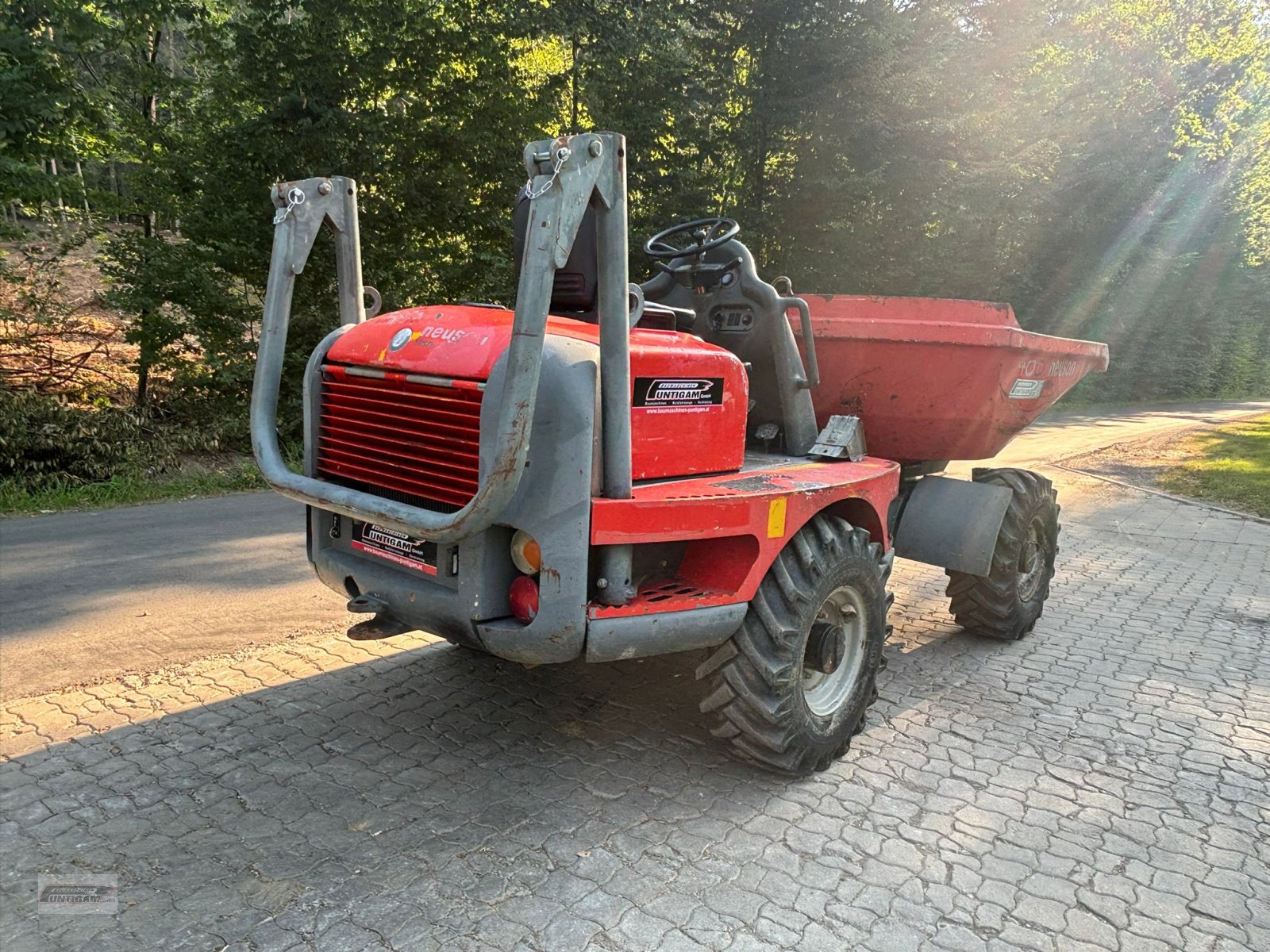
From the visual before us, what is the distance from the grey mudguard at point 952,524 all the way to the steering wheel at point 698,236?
1.84 m

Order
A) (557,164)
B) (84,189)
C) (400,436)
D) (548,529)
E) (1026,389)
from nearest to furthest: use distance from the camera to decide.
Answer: (557,164) → (548,529) → (400,436) → (1026,389) → (84,189)

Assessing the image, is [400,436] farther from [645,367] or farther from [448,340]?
[645,367]

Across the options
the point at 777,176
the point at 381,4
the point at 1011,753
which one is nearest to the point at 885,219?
the point at 777,176

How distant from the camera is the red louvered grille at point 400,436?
292 cm

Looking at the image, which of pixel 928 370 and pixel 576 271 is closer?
pixel 576 271

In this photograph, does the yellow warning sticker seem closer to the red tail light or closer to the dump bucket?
the red tail light

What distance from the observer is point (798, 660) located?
10.9 ft

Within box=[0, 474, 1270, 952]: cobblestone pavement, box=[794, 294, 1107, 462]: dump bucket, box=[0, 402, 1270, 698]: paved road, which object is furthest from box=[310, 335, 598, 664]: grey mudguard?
box=[0, 402, 1270, 698]: paved road

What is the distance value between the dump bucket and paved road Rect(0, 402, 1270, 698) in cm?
321

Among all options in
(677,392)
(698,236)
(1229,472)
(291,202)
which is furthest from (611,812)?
(1229,472)

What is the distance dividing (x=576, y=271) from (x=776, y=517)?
116cm

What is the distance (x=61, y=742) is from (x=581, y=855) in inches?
87.0

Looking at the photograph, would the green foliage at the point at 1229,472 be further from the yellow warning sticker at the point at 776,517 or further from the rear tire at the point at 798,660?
the yellow warning sticker at the point at 776,517

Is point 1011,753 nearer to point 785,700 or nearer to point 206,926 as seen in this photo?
point 785,700
